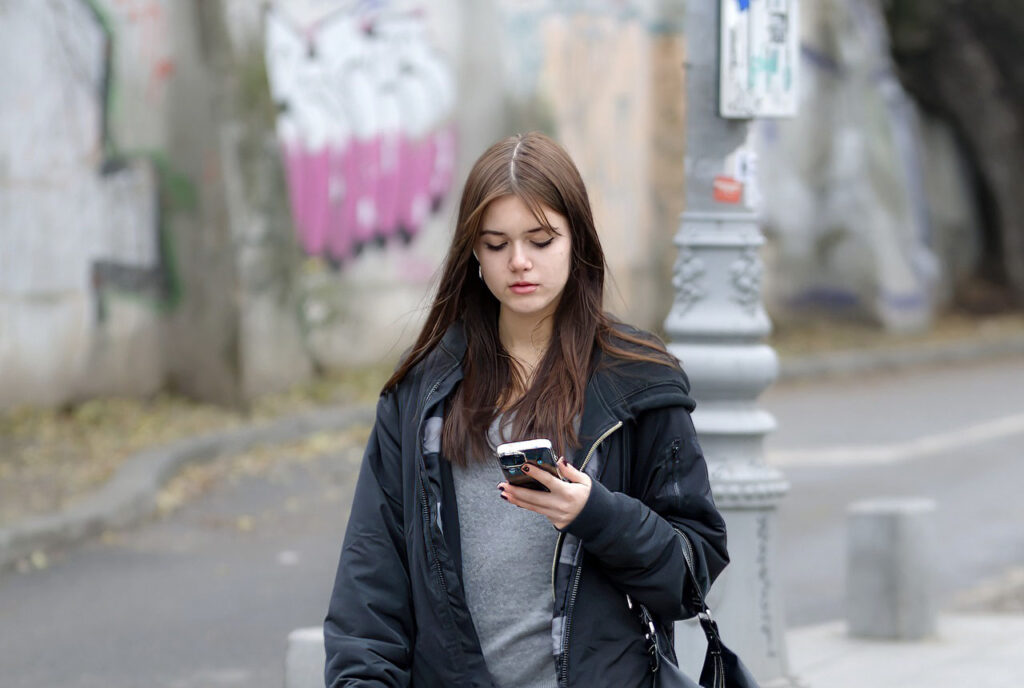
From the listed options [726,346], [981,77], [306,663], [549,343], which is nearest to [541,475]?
[549,343]

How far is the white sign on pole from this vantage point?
473 centimetres

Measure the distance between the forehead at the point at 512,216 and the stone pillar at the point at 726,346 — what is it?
219 centimetres

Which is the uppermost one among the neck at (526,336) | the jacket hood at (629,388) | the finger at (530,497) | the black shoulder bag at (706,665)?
the neck at (526,336)

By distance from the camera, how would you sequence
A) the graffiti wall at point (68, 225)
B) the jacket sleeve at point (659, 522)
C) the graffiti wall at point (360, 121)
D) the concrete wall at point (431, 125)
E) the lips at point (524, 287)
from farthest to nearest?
the concrete wall at point (431, 125)
the graffiti wall at point (360, 121)
the graffiti wall at point (68, 225)
the lips at point (524, 287)
the jacket sleeve at point (659, 522)

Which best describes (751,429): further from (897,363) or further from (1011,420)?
(897,363)

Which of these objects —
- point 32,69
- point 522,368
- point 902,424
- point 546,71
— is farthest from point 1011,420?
point 522,368

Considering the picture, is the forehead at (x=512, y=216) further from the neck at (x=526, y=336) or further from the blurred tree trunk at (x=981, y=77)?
the blurred tree trunk at (x=981, y=77)

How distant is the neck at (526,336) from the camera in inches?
111

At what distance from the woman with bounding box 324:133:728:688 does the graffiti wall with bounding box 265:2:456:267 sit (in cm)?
970

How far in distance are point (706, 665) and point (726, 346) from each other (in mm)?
2204

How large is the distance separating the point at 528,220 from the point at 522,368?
293mm

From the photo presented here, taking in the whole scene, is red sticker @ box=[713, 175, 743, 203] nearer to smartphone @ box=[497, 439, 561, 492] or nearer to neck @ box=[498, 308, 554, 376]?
neck @ box=[498, 308, 554, 376]

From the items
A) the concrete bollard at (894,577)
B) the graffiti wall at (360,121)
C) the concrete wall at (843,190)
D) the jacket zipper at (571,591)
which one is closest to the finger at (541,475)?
the jacket zipper at (571,591)

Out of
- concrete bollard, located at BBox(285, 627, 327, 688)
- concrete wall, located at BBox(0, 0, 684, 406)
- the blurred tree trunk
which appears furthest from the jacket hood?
the blurred tree trunk
